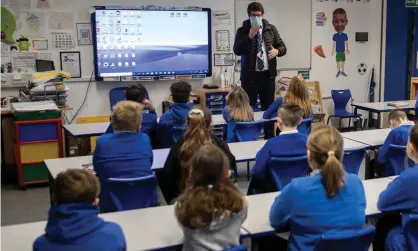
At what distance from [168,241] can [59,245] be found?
1.61 feet

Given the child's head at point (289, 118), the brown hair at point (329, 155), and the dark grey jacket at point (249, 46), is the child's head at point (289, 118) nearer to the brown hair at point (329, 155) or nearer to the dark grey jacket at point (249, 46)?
the brown hair at point (329, 155)

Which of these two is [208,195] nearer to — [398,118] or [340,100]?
[398,118]

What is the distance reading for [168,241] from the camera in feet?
6.91

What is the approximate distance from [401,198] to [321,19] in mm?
5895

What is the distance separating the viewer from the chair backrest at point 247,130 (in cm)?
460

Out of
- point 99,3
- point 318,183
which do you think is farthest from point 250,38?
point 318,183

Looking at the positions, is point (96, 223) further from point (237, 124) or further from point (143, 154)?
point (237, 124)

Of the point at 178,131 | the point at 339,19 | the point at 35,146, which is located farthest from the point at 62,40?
the point at 339,19

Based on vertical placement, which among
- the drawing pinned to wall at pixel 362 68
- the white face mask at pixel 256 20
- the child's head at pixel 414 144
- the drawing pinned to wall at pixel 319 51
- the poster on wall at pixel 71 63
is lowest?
the child's head at pixel 414 144

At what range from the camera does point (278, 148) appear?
3.16 metres

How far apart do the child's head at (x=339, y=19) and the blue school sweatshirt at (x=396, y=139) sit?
451 cm

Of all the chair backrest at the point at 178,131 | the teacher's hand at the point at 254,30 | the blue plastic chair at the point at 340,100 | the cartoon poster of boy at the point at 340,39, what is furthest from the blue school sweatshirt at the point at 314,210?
the cartoon poster of boy at the point at 340,39

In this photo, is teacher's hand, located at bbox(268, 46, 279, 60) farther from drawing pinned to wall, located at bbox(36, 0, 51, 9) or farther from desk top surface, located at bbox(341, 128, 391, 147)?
drawing pinned to wall, located at bbox(36, 0, 51, 9)

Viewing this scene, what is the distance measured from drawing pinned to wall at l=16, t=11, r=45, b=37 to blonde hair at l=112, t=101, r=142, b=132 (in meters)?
3.65
